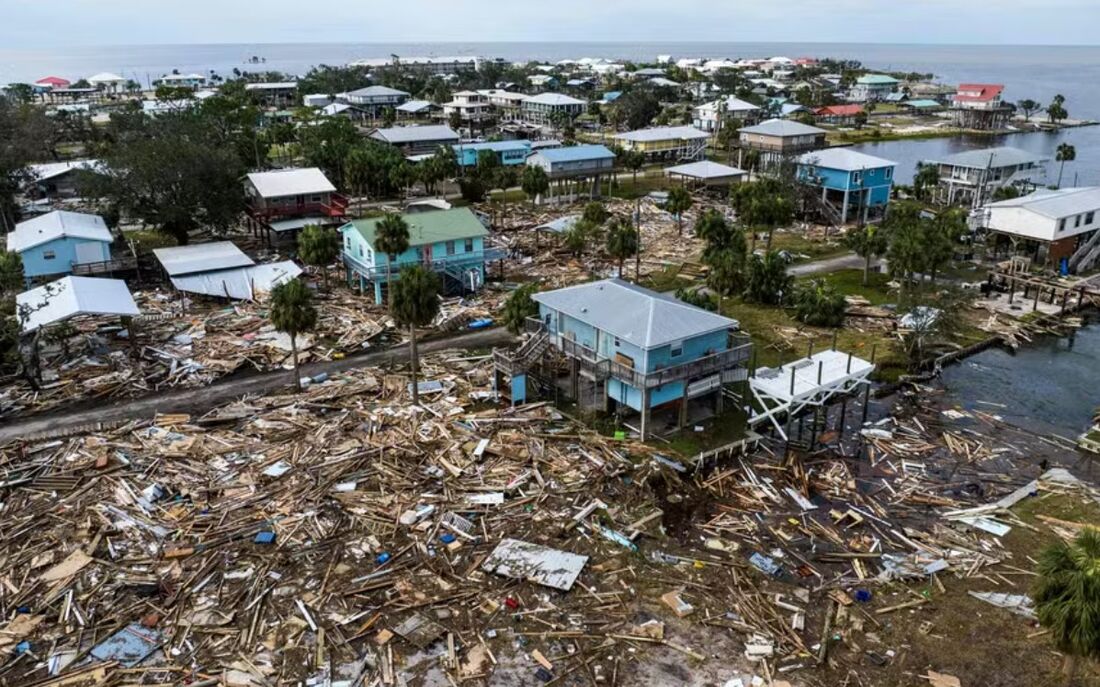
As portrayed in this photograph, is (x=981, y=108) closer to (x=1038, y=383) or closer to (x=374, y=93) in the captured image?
(x=374, y=93)

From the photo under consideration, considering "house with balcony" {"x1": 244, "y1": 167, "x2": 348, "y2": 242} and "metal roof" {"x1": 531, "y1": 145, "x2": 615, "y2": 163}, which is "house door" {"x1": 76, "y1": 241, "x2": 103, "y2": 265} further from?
"metal roof" {"x1": 531, "y1": 145, "x2": 615, "y2": 163}

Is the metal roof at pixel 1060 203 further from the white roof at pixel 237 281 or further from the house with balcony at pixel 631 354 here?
the white roof at pixel 237 281

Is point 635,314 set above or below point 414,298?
below

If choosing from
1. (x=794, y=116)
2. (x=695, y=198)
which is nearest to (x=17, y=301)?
(x=695, y=198)

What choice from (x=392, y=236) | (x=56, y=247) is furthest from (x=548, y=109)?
(x=392, y=236)

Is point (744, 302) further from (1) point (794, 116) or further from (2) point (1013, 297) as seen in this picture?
(1) point (794, 116)

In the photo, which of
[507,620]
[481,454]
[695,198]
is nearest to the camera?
[507,620]

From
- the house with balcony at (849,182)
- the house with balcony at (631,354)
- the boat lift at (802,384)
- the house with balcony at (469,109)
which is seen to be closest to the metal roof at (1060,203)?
the house with balcony at (849,182)
